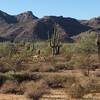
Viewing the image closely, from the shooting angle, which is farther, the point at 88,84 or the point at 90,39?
the point at 90,39

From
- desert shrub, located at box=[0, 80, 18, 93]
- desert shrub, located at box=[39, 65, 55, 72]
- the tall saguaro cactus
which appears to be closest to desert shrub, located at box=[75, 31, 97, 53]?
the tall saguaro cactus

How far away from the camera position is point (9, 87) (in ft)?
110

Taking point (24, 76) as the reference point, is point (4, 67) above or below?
above

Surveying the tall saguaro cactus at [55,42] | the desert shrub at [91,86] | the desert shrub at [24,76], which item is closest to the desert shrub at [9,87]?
the desert shrub at [24,76]

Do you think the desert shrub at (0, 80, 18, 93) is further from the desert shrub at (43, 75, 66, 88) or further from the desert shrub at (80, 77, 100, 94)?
the desert shrub at (80, 77, 100, 94)

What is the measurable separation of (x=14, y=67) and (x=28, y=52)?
2540cm

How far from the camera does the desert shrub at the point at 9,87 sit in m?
32.8

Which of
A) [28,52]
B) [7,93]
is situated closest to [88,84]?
[7,93]

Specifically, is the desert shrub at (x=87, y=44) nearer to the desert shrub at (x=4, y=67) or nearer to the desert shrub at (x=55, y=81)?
the desert shrub at (x=4, y=67)

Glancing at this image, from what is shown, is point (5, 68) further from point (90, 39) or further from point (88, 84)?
point (90, 39)

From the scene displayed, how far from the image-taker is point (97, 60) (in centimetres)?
5919

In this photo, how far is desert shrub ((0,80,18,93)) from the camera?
107 ft

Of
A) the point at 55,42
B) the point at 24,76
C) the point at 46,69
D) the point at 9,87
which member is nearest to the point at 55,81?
the point at 24,76

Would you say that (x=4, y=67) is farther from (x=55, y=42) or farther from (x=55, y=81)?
(x=55, y=42)
